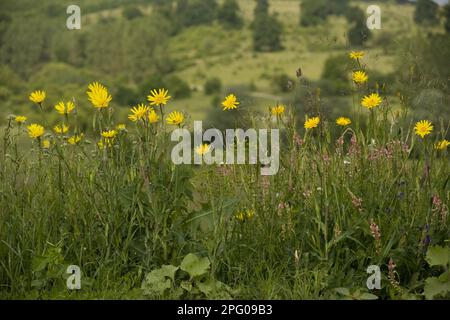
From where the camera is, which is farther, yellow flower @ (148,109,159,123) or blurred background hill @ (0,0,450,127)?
blurred background hill @ (0,0,450,127)

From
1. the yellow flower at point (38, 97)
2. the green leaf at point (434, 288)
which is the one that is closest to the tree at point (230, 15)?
the yellow flower at point (38, 97)

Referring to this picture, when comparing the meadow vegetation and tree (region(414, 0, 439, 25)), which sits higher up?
the meadow vegetation

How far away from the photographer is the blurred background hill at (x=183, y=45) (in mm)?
56875

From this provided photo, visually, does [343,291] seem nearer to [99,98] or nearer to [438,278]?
[438,278]

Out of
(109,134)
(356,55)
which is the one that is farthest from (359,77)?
(109,134)

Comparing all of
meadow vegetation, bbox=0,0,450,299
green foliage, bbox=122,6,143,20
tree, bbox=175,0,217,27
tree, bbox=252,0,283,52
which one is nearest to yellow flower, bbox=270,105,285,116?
meadow vegetation, bbox=0,0,450,299

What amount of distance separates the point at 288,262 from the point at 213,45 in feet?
238

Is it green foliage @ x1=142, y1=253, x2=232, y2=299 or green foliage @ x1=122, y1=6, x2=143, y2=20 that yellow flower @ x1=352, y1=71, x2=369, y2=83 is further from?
green foliage @ x1=122, y1=6, x2=143, y2=20

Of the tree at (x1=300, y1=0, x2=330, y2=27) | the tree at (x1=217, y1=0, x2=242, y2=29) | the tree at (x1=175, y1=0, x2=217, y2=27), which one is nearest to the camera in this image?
the tree at (x1=300, y1=0, x2=330, y2=27)

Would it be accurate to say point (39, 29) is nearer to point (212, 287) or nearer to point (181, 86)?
point (181, 86)

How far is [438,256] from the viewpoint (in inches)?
140

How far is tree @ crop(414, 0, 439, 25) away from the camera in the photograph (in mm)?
53750

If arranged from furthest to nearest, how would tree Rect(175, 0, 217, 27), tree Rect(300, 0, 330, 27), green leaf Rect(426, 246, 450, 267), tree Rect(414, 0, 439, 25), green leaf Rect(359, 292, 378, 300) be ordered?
tree Rect(175, 0, 217, 27) < tree Rect(300, 0, 330, 27) < tree Rect(414, 0, 439, 25) < green leaf Rect(426, 246, 450, 267) < green leaf Rect(359, 292, 378, 300)
